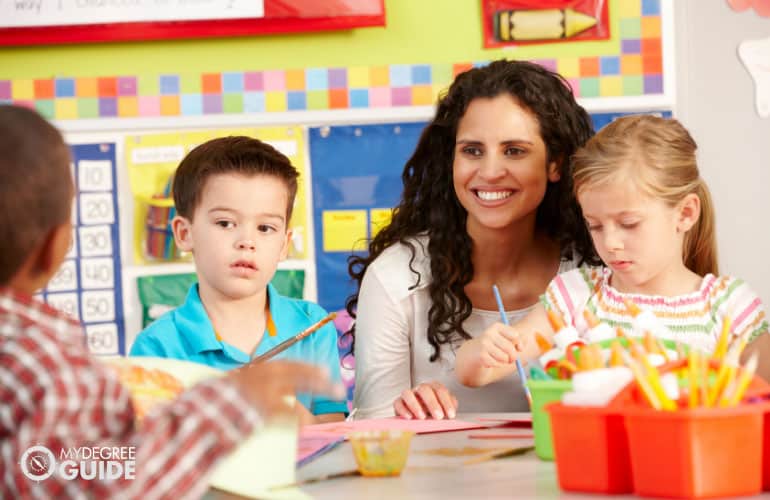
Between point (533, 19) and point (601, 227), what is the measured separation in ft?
4.05

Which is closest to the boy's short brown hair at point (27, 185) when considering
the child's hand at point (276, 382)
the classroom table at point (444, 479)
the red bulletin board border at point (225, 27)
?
the child's hand at point (276, 382)

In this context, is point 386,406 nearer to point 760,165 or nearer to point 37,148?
point 37,148

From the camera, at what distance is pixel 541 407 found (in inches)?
39.7

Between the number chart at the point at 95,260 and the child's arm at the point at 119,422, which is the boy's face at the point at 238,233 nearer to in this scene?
the child's arm at the point at 119,422

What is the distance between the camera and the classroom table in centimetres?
89

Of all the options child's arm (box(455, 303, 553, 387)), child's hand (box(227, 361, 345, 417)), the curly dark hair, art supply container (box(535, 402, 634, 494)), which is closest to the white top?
the curly dark hair

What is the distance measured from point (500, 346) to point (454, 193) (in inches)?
25.6

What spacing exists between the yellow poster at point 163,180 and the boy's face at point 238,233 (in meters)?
0.91

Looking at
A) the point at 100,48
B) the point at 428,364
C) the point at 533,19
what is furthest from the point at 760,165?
the point at 100,48

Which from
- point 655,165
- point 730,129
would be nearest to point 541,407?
point 655,165

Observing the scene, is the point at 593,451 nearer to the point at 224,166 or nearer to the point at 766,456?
the point at 766,456

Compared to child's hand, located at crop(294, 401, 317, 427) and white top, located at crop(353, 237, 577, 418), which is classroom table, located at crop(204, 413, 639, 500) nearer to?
child's hand, located at crop(294, 401, 317, 427)

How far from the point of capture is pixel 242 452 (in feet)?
3.03

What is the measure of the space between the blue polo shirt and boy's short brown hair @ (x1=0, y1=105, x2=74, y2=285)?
0.77 metres
